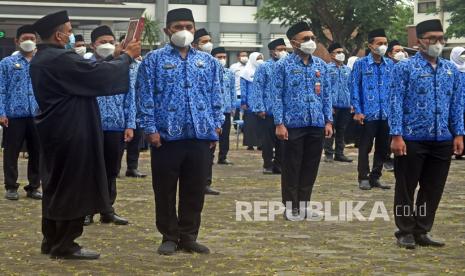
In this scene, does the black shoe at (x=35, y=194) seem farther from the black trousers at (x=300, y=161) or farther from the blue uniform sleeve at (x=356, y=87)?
the blue uniform sleeve at (x=356, y=87)

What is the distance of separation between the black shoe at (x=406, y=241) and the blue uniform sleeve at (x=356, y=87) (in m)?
5.36

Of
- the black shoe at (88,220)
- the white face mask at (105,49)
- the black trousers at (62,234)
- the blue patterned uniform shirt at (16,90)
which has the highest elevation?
the white face mask at (105,49)

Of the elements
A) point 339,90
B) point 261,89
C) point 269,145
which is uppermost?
point 261,89

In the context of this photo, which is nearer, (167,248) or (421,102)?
(167,248)

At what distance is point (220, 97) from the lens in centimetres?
1000

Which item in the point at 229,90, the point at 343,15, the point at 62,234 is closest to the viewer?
the point at 62,234

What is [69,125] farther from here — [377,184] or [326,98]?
Answer: [377,184]

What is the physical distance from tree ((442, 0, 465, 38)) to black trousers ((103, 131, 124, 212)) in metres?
41.5

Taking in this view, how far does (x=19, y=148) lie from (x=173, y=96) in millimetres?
4875

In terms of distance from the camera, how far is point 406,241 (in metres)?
10.1

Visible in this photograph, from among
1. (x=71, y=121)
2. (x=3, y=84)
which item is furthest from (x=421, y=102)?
(x=3, y=84)

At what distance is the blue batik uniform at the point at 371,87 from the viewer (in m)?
15.2

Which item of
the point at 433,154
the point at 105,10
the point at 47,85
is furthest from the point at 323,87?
the point at 105,10

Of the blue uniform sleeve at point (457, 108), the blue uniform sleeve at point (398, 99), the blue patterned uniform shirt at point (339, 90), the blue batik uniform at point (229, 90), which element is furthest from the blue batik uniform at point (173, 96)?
the blue patterned uniform shirt at point (339, 90)
